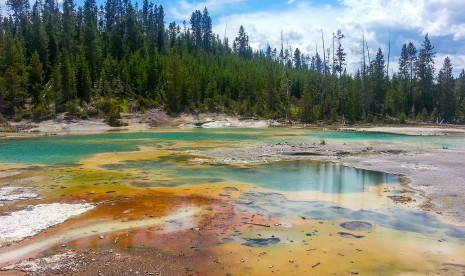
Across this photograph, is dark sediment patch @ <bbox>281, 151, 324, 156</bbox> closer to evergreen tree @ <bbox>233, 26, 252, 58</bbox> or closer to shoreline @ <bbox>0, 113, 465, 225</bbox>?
shoreline @ <bbox>0, 113, 465, 225</bbox>

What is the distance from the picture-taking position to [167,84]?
90875 millimetres

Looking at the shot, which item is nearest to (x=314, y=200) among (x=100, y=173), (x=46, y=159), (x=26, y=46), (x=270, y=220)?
(x=270, y=220)

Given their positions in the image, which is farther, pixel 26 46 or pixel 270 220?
pixel 26 46

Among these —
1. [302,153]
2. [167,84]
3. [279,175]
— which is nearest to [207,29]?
[167,84]

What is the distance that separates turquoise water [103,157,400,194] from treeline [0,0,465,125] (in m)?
49.7

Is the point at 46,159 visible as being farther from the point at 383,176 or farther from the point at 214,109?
the point at 214,109

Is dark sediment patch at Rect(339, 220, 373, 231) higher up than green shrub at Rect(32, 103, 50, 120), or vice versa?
green shrub at Rect(32, 103, 50, 120)

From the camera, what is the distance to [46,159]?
101ft

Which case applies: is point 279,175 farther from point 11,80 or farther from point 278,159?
point 11,80

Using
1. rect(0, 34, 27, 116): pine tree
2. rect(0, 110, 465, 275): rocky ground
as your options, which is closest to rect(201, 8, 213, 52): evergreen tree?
rect(0, 34, 27, 116): pine tree

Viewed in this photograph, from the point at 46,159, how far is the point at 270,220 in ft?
74.6

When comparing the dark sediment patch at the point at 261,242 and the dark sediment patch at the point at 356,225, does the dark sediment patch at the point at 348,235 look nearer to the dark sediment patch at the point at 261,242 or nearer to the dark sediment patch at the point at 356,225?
the dark sediment patch at the point at 356,225

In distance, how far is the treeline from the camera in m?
76.3

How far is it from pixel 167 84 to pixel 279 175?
70.7 m
